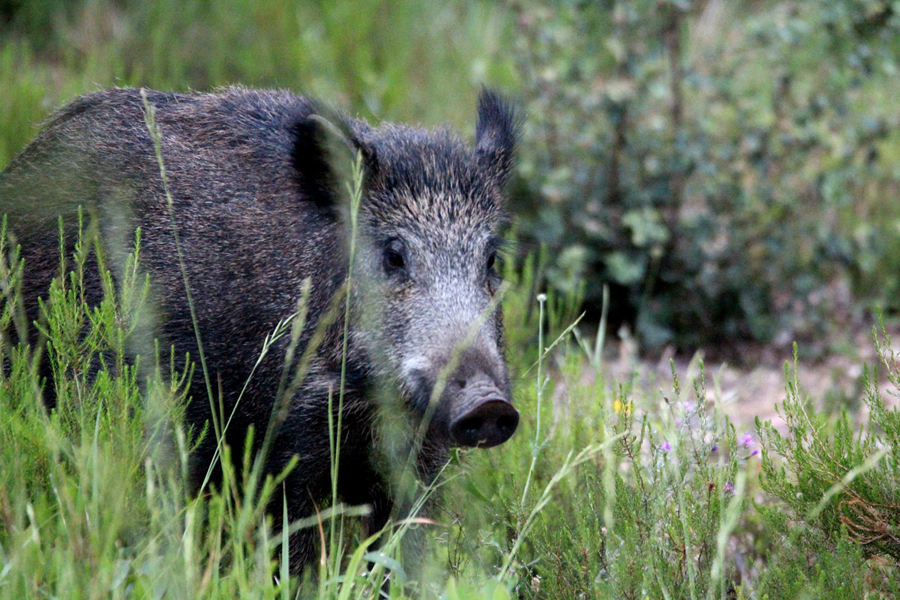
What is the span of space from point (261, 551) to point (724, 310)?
12.8 feet

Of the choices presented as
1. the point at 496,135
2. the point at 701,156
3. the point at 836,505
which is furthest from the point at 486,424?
the point at 701,156

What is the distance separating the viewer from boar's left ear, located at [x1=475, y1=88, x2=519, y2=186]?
3.28m

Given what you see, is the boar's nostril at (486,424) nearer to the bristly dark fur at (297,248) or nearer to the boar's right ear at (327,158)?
the bristly dark fur at (297,248)

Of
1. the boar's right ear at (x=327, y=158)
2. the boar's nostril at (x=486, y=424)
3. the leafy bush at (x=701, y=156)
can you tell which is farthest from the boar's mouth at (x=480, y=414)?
the leafy bush at (x=701, y=156)

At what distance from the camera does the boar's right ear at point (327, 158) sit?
9.57 ft

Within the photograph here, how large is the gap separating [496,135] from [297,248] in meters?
0.79

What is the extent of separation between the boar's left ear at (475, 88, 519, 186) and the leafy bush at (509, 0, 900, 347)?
5.57 ft

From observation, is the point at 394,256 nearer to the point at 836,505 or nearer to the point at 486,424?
the point at 486,424

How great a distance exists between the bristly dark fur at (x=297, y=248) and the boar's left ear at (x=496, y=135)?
1 cm

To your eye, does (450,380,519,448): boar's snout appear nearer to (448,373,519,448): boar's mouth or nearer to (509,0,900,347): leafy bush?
(448,373,519,448): boar's mouth

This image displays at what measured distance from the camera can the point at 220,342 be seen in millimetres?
2977

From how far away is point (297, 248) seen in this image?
301 cm

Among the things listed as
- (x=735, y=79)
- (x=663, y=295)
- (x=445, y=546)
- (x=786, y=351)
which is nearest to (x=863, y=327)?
(x=786, y=351)

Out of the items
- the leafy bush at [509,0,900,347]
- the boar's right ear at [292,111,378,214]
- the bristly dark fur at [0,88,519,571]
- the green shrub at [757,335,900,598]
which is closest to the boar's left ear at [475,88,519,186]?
the bristly dark fur at [0,88,519,571]
